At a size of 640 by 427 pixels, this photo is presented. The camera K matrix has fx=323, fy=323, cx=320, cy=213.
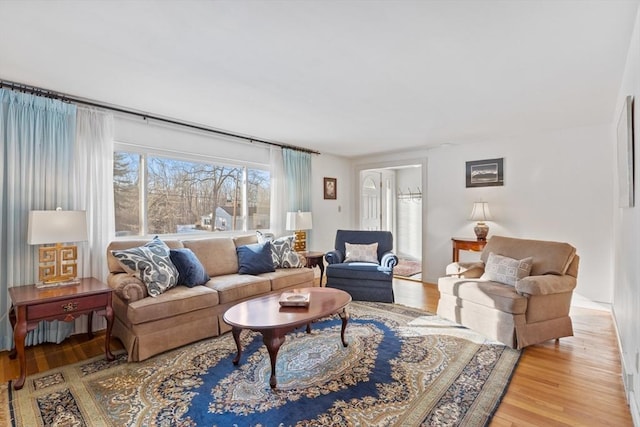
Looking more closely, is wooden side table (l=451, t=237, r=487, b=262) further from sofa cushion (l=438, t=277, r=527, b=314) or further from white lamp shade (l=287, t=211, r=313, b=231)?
white lamp shade (l=287, t=211, r=313, b=231)

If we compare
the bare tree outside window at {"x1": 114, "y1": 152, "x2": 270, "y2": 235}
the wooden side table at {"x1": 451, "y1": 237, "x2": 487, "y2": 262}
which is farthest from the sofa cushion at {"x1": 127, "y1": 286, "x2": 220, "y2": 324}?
the wooden side table at {"x1": 451, "y1": 237, "x2": 487, "y2": 262}

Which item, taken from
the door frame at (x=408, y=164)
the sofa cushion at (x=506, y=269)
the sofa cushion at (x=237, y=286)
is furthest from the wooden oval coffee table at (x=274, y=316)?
the door frame at (x=408, y=164)

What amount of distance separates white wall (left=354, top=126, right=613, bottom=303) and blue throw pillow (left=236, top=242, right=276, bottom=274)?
2945mm

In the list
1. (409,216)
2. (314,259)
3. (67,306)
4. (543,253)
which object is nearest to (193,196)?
(314,259)

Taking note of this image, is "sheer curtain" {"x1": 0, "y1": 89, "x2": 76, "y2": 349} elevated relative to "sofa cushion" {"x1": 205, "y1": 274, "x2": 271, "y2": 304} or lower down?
elevated

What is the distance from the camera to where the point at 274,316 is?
2377 millimetres

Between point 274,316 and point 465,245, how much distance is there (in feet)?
11.4

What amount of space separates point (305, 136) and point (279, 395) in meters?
3.42

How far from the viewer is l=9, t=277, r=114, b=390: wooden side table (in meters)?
2.24

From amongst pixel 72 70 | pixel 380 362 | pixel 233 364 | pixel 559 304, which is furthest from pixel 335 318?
pixel 72 70

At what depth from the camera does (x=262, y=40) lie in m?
2.07

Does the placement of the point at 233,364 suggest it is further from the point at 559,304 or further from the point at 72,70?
the point at 559,304

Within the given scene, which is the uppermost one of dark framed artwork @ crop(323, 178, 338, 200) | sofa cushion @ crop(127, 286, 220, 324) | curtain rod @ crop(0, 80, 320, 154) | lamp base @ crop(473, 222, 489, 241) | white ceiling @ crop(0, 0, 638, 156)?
white ceiling @ crop(0, 0, 638, 156)

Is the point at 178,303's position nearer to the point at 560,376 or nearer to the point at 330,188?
the point at 560,376
